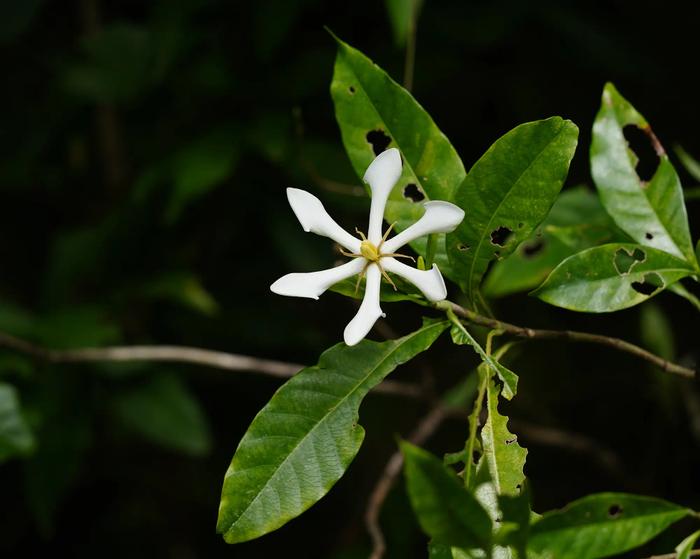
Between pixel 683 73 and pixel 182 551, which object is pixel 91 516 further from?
pixel 683 73

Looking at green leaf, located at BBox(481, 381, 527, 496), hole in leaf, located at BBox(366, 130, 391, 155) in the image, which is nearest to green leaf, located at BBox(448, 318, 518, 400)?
green leaf, located at BBox(481, 381, 527, 496)

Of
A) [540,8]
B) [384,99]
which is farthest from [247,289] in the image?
[384,99]

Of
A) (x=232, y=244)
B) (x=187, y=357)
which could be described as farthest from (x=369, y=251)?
(x=232, y=244)

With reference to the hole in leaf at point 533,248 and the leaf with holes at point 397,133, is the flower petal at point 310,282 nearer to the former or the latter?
the leaf with holes at point 397,133

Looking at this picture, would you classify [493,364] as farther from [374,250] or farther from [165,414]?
[165,414]

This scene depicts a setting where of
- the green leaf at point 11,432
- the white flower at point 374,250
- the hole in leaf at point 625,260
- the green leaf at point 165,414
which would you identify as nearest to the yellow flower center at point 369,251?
the white flower at point 374,250
